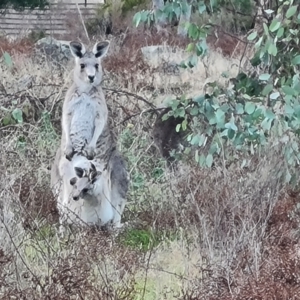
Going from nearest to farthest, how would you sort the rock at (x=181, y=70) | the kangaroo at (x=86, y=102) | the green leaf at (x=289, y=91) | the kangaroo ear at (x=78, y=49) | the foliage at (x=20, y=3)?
the green leaf at (x=289, y=91)
the kangaroo at (x=86, y=102)
the kangaroo ear at (x=78, y=49)
the rock at (x=181, y=70)
the foliage at (x=20, y=3)

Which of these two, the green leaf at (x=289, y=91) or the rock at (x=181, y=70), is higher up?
the green leaf at (x=289, y=91)

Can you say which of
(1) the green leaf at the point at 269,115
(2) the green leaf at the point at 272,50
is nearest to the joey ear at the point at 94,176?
→ (1) the green leaf at the point at 269,115

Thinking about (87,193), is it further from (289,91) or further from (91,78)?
(289,91)

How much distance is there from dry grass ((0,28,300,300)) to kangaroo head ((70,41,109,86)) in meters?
0.99

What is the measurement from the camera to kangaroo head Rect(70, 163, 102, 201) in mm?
7359

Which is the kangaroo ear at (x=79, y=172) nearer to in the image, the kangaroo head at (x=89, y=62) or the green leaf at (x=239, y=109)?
the kangaroo head at (x=89, y=62)

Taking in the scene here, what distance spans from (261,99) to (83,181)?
2052mm

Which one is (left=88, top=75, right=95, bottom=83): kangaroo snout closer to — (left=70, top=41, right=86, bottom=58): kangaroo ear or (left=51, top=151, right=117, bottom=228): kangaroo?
(left=70, top=41, right=86, bottom=58): kangaroo ear

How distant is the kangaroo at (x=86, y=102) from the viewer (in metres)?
8.24

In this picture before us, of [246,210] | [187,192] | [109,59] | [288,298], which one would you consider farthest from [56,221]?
[109,59]

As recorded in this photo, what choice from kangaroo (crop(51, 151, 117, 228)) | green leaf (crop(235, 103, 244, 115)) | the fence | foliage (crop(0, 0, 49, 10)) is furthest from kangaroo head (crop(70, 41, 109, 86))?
the fence

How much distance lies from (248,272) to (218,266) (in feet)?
0.78

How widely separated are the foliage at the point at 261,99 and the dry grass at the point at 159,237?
0.36 meters

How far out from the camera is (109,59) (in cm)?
1420
